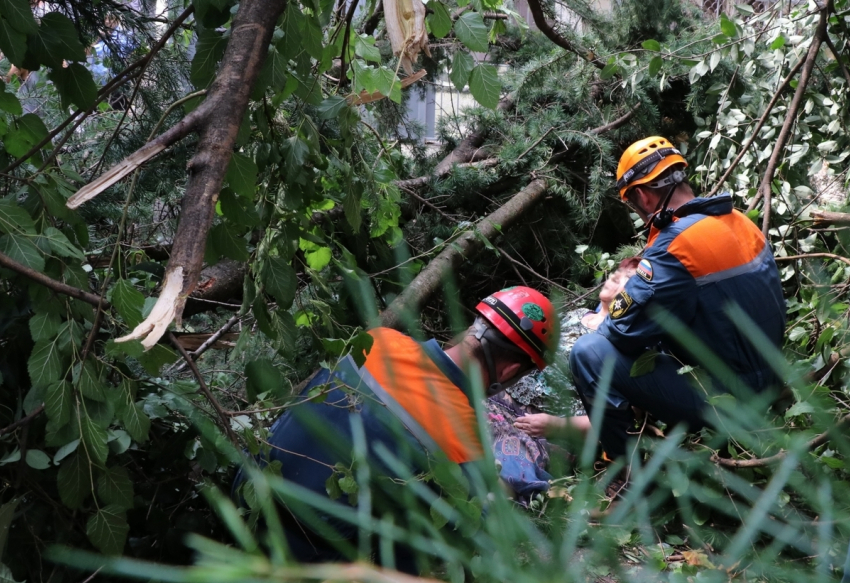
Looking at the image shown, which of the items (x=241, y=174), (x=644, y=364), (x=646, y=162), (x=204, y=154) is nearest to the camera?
(x=204, y=154)

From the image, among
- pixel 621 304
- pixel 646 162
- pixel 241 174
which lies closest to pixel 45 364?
pixel 241 174

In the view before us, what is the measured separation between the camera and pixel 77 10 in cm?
222

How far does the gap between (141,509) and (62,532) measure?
302 millimetres

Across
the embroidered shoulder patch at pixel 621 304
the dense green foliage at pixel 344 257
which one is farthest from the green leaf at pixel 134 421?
the embroidered shoulder patch at pixel 621 304

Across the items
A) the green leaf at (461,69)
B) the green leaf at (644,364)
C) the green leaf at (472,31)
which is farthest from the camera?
the green leaf at (644,364)

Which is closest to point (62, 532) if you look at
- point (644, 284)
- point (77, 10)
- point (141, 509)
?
point (141, 509)

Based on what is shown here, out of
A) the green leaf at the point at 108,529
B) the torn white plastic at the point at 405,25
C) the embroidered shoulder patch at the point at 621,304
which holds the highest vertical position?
the torn white plastic at the point at 405,25

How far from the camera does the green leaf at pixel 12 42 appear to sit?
1.43 m

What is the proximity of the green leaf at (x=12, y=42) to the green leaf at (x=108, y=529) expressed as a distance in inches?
37.4

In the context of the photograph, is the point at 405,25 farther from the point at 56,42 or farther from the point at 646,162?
the point at 646,162

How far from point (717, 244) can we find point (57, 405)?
2.64 meters

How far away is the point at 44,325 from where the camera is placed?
1560mm

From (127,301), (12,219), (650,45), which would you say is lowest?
(650,45)

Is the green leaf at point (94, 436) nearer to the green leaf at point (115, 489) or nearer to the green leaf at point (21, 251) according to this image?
the green leaf at point (115, 489)
